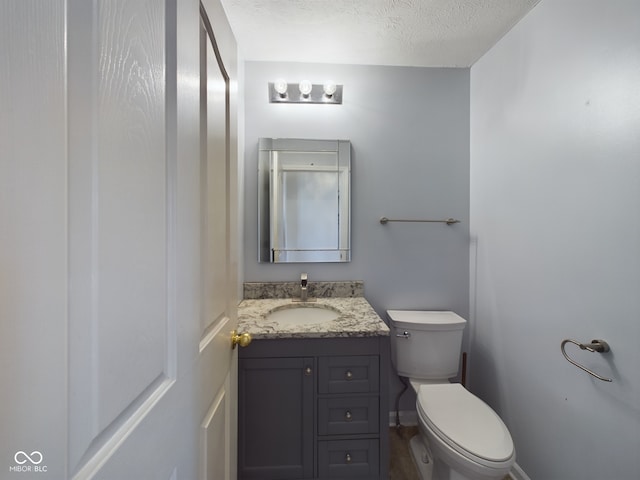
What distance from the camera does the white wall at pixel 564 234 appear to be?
3.00 ft

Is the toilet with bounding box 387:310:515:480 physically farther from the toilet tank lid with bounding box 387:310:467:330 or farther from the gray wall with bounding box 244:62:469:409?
the gray wall with bounding box 244:62:469:409

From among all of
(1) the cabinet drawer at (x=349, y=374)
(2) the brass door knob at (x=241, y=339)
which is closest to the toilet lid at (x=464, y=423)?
(1) the cabinet drawer at (x=349, y=374)

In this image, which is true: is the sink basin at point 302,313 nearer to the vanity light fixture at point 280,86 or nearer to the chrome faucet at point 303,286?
the chrome faucet at point 303,286

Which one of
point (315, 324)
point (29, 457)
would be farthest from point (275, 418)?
point (29, 457)

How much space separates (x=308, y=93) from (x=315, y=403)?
1.77 metres

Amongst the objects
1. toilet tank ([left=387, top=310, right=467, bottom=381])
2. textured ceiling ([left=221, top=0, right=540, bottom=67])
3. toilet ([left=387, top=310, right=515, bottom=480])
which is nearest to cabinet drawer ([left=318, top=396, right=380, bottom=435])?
toilet ([left=387, top=310, right=515, bottom=480])

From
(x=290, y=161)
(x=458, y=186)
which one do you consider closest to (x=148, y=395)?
(x=290, y=161)

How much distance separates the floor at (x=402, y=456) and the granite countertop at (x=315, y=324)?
863 millimetres

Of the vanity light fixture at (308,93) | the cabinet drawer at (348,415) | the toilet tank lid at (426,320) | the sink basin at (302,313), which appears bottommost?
the cabinet drawer at (348,415)

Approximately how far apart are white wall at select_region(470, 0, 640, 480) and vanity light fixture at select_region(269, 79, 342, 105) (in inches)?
37.9

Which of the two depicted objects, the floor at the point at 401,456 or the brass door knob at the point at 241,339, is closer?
the brass door knob at the point at 241,339

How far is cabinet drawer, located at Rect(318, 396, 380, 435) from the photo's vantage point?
1.22 meters

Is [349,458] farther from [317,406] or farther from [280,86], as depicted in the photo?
[280,86]

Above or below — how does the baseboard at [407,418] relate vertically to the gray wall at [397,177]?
below
